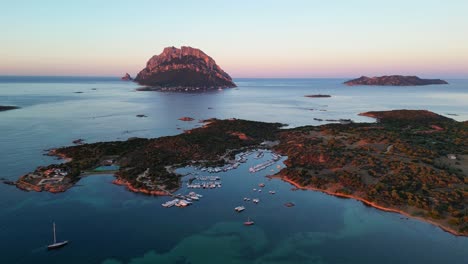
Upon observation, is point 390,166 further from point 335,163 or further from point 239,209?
point 239,209

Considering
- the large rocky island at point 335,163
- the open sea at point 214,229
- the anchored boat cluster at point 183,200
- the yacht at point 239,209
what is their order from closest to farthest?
the open sea at point 214,229 → the yacht at point 239,209 → the anchored boat cluster at point 183,200 → the large rocky island at point 335,163

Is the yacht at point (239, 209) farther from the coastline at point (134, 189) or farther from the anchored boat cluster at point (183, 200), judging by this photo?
the coastline at point (134, 189)

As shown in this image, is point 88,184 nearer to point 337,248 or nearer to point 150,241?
point 150,241

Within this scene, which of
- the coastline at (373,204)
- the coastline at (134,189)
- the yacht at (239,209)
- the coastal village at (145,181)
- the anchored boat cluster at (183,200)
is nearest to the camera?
the coastline at (373,204)

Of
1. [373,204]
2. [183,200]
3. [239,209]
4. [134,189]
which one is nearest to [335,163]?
[373,204]

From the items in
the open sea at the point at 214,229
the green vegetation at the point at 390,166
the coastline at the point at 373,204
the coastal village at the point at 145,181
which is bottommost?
the open sea at the point at 214,229

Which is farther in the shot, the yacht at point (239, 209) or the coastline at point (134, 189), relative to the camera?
the coastline at point (134, 189)

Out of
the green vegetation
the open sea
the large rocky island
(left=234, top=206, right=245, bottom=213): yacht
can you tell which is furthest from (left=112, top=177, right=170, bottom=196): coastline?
the green vegetation

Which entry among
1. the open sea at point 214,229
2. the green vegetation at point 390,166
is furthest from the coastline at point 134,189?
the green vegetation at point 390,166

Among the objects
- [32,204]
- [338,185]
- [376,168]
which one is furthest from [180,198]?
[376,168]
